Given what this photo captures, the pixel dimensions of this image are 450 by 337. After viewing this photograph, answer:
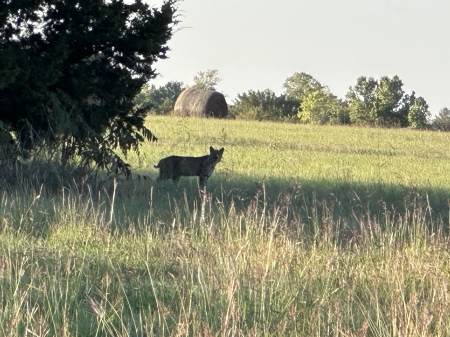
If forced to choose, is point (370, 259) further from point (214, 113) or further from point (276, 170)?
point (214, 113)

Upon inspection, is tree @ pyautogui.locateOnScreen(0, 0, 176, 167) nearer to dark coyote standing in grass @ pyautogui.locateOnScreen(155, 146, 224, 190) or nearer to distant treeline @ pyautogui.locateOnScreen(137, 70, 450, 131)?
dark coyote standing in grass @ pyautogui.locateOnScreen(155, 146, 224, 190)

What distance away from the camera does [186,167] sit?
43.3 ft

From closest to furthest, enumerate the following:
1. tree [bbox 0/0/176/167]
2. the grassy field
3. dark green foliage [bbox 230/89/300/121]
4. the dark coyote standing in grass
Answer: the grassy field → tree [bbox 0/0/176/167] → the dark coyote standing in grass → dark green foliage [bbox 230/89/300/121]

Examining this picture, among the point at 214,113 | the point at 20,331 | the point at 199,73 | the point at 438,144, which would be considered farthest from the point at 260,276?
the point at 199,73

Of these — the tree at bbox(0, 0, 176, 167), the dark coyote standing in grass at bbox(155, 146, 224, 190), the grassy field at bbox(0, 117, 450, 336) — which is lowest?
the grassy field at bbox(0, 117, 450, 336)

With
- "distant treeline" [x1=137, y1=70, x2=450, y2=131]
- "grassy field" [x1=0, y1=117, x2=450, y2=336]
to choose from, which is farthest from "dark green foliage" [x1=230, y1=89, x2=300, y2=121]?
"grassy field" [x1=0, y1=117, x2=450, y2=336]

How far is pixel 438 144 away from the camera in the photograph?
96.0 ft

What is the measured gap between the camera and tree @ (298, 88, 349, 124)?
60.6m

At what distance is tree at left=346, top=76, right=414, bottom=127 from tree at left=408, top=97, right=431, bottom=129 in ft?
2.79

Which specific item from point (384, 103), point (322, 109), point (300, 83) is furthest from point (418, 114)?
point (300, 83)

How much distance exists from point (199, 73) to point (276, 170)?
327 ft

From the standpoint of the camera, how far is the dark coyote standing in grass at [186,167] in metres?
13.1

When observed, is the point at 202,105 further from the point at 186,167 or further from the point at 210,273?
the point at 210,273

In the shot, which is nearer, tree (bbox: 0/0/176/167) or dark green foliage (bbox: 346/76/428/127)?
tree (bbox: 0/0/176/167)
